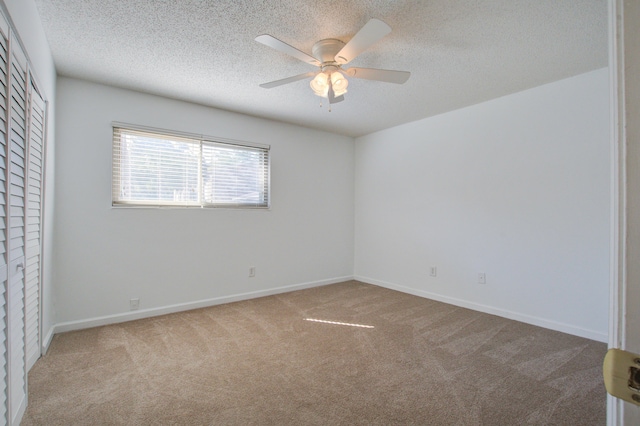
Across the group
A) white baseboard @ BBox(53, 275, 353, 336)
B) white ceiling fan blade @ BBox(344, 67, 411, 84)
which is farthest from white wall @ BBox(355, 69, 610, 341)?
white ceiling fan blade @ BBox(344, 67, 411, 84)

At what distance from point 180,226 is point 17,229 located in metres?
1.86

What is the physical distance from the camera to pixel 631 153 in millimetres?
455

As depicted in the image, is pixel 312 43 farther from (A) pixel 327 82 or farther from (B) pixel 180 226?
(B) pixel 180 226

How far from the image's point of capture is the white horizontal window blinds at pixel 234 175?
12.1 ft

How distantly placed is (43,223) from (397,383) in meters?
2.91

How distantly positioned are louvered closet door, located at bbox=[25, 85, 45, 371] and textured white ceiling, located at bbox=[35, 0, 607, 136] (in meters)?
Answer: 0.64

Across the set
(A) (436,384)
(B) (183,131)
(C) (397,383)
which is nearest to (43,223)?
(B) (183,131)

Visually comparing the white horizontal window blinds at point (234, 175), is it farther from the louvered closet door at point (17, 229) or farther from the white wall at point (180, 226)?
the louvered closet door at point (17, 229)

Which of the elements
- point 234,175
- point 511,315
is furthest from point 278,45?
point 511,315

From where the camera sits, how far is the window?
315 cm

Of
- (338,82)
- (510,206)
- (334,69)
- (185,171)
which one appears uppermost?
(334,69)

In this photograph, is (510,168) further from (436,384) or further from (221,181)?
(221,181)

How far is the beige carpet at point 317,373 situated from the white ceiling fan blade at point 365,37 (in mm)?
2232

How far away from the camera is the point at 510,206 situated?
3.27 meters
